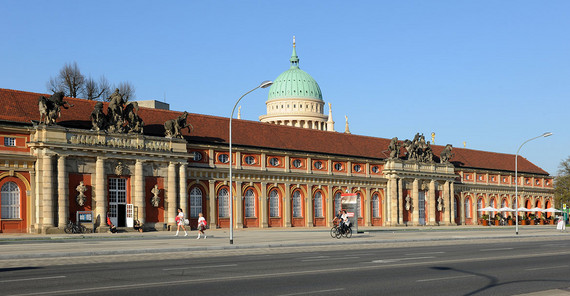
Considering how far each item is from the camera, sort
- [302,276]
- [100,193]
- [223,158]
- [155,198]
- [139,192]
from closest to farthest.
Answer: [302,276], [100,193], [139,192], [155,198], [223,158]

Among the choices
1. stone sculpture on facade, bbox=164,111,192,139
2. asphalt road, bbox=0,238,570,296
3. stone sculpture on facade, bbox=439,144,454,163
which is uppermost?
stone sculpture on facade, bbox=164,111,192,139

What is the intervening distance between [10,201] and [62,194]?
3.70 metres


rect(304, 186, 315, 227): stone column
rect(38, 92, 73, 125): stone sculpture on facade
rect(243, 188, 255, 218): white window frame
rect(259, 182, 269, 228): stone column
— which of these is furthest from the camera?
rect(304, 186, 315, 227): stone column

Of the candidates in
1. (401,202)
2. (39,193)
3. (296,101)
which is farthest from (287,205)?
(296,101)

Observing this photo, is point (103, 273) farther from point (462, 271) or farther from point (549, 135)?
point (549, 135)

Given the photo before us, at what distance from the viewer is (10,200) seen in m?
51.0

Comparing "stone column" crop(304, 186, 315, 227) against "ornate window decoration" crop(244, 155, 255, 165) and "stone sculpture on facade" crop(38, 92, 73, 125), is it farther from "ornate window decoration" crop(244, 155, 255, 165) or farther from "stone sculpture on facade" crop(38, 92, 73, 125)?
"stone sculpture on facade" crop(38, 92, 73, 125)

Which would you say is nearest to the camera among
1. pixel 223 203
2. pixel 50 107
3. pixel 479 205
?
pixel 50 107

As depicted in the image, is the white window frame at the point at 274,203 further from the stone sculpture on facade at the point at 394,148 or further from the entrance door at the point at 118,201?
the stone sculpture on facade at the point at 394,148

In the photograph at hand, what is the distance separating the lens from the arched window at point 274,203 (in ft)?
230

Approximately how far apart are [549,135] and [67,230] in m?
41.8

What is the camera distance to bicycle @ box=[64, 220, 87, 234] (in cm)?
5156

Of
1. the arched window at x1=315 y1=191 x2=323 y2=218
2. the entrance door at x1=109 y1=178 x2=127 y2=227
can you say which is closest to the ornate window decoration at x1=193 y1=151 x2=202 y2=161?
the entrance door at x1=109 y1=178 x2=127 y2=227

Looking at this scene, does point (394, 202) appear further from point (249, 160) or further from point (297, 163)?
point (249, 160)
